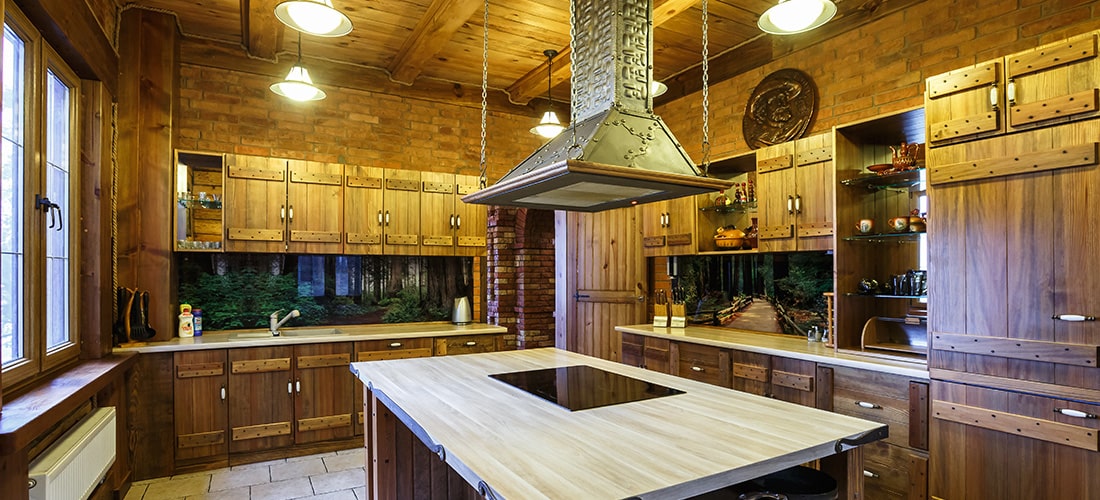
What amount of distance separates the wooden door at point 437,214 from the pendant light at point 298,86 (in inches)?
47.4

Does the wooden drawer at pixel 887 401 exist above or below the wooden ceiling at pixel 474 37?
below

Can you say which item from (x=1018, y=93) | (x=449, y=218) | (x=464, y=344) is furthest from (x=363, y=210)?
(x=1018, y=93)

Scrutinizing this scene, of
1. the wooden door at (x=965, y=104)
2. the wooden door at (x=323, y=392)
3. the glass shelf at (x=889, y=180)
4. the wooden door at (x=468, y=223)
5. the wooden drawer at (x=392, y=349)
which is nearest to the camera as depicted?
the wooden door at (x=965, y=104)

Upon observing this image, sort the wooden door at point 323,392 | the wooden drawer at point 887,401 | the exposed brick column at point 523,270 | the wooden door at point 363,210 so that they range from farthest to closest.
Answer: the exposed brick column at point 523,270 < the wooden door at point 363,210 < the wooden door at point 323,392 < the wooden drawer at point 887,401

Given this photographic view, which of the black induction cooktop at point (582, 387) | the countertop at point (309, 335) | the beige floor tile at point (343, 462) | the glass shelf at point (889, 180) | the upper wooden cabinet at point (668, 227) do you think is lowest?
the beige floor tile at point (343, 462)

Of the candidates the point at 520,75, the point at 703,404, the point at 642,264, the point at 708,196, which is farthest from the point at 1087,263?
the point at 520,75

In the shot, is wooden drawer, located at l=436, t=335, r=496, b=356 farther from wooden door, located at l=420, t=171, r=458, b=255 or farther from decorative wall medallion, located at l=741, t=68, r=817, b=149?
decorative wall medallion, located at l=741, t=68, r=817, b=149

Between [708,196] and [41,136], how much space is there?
4.01 m

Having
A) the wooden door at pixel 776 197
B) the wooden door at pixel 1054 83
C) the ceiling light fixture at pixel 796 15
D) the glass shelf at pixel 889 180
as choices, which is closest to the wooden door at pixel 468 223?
the wooden door at pixel 776 197

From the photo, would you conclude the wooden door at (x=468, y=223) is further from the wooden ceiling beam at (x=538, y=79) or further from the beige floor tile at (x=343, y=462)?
the beige floor tile at (x=343, y=462)

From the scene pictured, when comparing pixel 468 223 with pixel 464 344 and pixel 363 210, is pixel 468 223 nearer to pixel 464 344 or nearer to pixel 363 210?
pixel 363 210

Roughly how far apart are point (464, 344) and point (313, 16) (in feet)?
8.70

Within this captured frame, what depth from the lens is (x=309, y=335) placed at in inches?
171

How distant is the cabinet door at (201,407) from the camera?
3.71 metres
